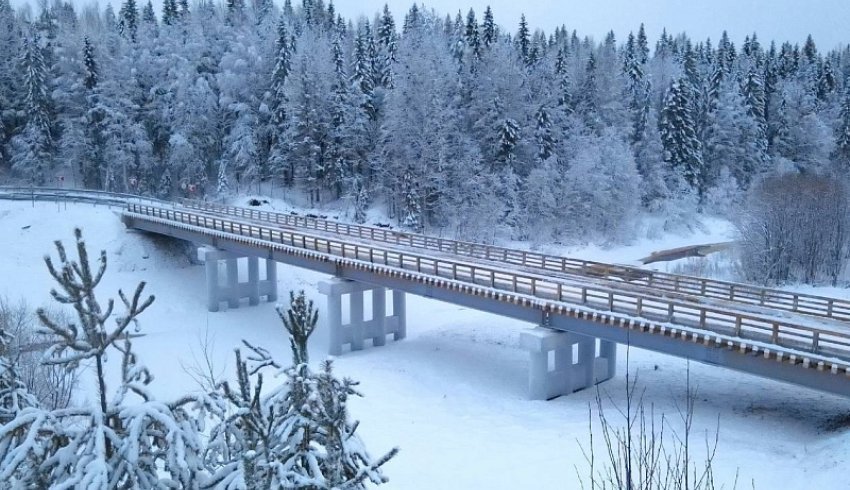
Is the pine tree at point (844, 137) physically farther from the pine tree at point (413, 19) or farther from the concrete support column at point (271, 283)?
the concrete support column at point (271, 283)

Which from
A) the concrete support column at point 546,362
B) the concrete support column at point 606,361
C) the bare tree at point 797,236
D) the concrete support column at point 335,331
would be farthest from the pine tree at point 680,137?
the concrete support column at point 546,362

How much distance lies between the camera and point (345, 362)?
33.1 m

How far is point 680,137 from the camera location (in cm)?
7688

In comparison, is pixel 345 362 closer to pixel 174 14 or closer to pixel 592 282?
pixel 592 282

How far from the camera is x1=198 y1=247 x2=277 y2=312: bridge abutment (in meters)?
44.5

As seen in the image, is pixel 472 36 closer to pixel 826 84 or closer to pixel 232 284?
pixel 232 284

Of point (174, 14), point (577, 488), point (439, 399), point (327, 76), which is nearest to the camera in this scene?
point (577, 488)

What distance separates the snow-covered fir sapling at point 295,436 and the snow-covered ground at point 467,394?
15.5 feet

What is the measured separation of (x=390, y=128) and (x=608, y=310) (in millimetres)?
44534

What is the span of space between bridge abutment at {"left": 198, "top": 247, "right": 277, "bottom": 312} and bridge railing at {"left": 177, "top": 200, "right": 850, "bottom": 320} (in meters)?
3.97

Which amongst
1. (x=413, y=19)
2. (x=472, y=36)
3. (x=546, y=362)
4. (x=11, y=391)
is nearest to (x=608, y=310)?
(x=546, y=362)

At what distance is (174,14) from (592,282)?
278 ft

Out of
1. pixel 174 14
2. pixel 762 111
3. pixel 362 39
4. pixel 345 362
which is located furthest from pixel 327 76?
pixel 762 111

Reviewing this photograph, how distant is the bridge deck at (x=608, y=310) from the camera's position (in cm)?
1892
